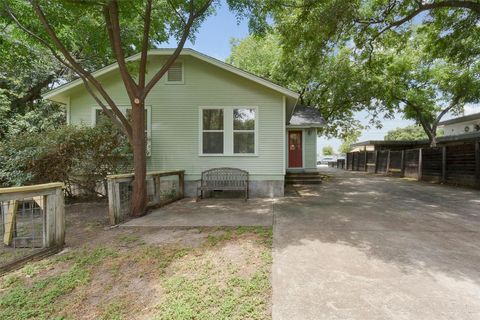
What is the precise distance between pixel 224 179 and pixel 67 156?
471cm

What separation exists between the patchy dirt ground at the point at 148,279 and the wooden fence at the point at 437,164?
1078cm

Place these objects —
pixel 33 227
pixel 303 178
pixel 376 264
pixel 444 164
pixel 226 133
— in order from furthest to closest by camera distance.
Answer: pixel 303 178
pixel 444 164
pixel 226 133
pixel 33 227
pixel 376 264

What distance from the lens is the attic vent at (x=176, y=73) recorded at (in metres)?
8.59

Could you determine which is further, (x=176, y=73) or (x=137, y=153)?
(x=176, y=73)

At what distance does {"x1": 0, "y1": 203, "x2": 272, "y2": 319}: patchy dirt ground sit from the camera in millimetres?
2459

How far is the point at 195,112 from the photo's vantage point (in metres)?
8.52

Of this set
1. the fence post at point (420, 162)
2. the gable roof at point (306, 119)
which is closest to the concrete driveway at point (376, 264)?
the gable roof at point (306, 119)

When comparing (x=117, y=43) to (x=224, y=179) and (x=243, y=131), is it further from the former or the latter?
(x=224, y=179)

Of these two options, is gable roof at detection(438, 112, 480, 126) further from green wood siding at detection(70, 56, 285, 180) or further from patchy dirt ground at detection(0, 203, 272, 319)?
patchy dirt ground at detection(0, 203, 272, 319)

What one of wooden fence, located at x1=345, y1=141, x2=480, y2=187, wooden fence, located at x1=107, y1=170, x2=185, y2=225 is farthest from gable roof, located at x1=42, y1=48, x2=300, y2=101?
wooden fence, located at x1=345, y1=141, x2=480, y2=187

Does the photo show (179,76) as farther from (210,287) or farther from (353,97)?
(353,97)

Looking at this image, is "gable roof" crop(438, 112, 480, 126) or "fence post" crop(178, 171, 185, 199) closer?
"fence post" crop(178, 171, 185, 199)

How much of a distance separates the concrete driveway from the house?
2.73 meters

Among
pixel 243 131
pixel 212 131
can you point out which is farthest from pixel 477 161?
pixel 212 131
